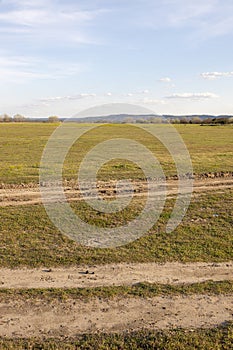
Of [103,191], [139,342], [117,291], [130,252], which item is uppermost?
[103,191]

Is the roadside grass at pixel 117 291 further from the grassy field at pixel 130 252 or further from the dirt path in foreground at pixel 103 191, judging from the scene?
the dirt path in foreground at pixel 103 191

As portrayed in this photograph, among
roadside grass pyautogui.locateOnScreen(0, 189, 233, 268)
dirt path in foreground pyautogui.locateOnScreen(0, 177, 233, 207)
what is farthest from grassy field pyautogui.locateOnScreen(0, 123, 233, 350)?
dirt path in foreground pyautogui.locateOnScreen(0, 177, 233, 207)

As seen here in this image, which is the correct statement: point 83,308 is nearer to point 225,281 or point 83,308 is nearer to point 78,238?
point 225,281

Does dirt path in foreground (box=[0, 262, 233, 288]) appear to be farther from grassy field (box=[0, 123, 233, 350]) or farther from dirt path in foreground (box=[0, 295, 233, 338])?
dirt path in foreground (box=[0, 295, 233, 338])

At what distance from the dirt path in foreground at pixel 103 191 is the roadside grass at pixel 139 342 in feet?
27.3

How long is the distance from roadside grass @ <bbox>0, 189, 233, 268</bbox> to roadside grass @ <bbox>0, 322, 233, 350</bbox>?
3017mm

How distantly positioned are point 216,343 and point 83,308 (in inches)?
94.1

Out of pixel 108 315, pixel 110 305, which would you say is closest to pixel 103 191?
pixel 110 305

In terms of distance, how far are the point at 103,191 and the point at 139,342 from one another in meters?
10.0

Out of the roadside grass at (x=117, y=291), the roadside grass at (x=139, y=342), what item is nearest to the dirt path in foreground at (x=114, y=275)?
the roadside grass at (x=117, y=291)

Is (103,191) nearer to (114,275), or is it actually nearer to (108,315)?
(114,275)

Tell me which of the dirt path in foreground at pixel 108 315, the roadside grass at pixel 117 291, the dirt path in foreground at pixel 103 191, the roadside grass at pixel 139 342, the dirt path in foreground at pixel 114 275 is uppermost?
the dirt path in foreground at pixel 103 191

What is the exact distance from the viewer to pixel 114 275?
8.63 meters

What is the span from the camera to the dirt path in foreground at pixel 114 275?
8.22 metres
